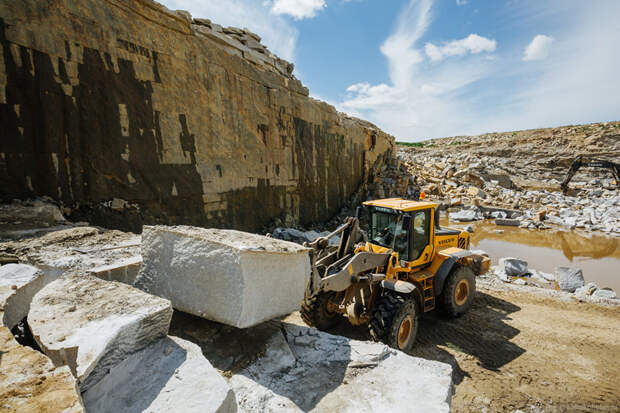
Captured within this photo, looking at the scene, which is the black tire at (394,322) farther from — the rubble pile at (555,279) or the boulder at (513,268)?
the boulder at (513,268)

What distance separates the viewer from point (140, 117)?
19.2ft

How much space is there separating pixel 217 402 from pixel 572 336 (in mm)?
5625

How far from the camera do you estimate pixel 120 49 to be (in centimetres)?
558

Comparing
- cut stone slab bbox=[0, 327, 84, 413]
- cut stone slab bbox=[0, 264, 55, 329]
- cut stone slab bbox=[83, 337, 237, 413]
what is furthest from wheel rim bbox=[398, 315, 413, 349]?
cut stone slab bbox=[0, 264, 55, 329]

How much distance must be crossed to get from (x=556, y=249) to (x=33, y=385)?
1421cm

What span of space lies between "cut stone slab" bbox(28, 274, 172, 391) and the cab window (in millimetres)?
3554

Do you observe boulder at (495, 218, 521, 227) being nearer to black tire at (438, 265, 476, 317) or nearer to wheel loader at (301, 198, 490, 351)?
black tire at (438, 265, 476, 317)

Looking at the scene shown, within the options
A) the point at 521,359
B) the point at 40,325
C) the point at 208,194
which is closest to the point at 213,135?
the point at 208,194

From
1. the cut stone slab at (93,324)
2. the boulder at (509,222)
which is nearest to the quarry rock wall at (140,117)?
the cut stone slab at (93,324)

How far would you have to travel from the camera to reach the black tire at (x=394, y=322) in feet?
12.5

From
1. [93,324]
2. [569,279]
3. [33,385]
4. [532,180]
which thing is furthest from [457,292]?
[532,180]

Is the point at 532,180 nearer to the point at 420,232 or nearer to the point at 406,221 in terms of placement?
the point at 420,232

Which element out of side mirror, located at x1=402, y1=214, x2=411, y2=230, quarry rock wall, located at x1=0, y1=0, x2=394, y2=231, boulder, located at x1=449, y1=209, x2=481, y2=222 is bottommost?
Result: boulder, located at x1=449, y1=209, x2=481, y2=222

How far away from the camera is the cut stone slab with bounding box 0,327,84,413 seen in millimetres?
1161
